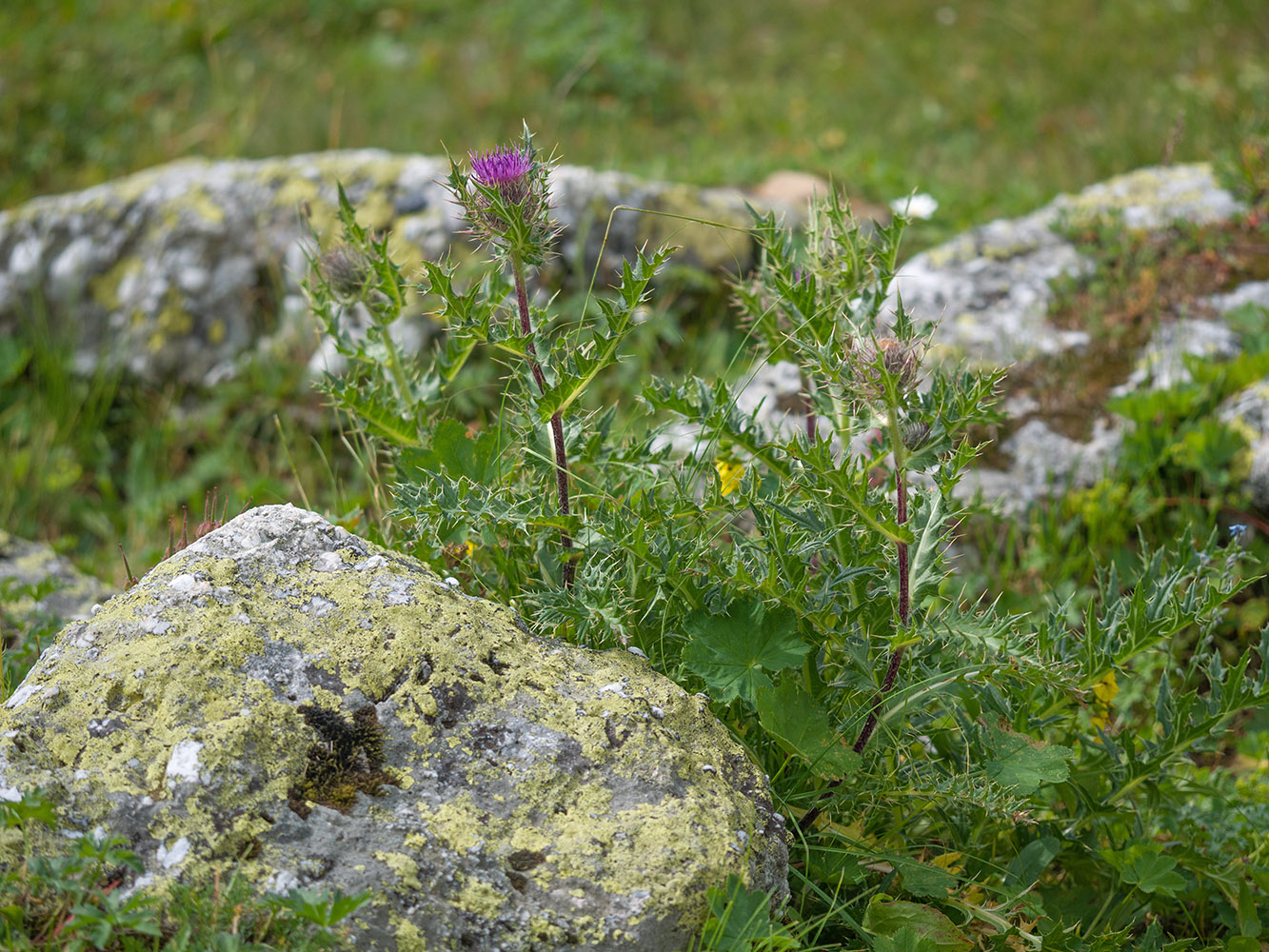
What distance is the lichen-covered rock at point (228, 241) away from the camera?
4.87 metres

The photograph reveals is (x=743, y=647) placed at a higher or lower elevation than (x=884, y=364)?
lower

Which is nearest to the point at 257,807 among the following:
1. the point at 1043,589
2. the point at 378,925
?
the point at 378,925

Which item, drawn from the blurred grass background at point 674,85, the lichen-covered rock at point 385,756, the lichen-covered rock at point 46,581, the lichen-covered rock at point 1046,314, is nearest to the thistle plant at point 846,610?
the lichen-covered rock at point 385,756

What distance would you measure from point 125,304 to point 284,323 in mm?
1008

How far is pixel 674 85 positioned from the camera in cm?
874

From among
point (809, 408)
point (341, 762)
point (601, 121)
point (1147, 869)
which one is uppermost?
point (809, 408)

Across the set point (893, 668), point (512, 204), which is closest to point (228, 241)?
point (512, 204)

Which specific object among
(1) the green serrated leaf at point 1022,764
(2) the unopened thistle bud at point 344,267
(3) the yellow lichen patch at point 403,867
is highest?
(2) the unopened thistle bud at point 344,267

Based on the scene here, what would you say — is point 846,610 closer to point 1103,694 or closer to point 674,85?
point 1103,694

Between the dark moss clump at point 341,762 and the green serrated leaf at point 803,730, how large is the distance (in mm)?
668

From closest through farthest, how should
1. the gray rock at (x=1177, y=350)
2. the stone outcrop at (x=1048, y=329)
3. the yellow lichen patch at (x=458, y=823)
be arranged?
the yellow lichen patch at (x=458, y=823) < the stone outcrop at (x=1048, y=329) < the gray rock at (x=1177, y=350)

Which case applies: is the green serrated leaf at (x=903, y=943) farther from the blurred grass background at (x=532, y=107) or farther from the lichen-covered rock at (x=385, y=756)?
the blurred grass background at (x=532, y=107)

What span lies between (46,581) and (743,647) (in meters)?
2.09

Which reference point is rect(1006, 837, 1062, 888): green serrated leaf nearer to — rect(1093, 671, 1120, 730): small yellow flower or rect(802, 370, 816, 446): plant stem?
rect(1093, 671, 1120, 730): small yellow flower
